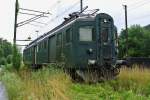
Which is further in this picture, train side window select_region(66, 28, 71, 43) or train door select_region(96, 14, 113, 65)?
train side window select_region(66, 28, 71, 43)

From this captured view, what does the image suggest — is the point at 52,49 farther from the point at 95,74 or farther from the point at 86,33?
the point at 95,74

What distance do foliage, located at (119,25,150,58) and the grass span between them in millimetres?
49130

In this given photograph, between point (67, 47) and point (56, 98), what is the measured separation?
9.22 m

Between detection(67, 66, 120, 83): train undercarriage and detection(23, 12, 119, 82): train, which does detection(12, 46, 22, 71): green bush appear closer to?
detection(23, 12, 119, 82): train

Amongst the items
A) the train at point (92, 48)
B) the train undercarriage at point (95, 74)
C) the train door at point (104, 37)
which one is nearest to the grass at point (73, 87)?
the train undercarriage at point (95, 74)

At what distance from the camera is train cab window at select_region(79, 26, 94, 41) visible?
17.8 metres

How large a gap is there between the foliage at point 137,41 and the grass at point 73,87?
49.1 metres

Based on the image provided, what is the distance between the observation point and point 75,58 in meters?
17.5

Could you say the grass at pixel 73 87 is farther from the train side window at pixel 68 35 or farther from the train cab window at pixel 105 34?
the train side window at pixel 68 35

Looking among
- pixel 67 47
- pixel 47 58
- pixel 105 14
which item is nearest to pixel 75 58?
pixel 67 47

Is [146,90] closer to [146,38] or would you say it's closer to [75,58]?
[75,58]

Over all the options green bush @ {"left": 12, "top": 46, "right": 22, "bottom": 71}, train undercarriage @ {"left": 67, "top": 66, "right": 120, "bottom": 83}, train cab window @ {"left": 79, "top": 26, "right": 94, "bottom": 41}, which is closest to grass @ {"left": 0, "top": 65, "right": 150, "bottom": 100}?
train undercarriage @ {"left": 67, "top": 66, "right": 120, "bottom": 83}

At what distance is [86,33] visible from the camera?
18.0 metres

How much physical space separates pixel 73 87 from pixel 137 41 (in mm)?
59736
